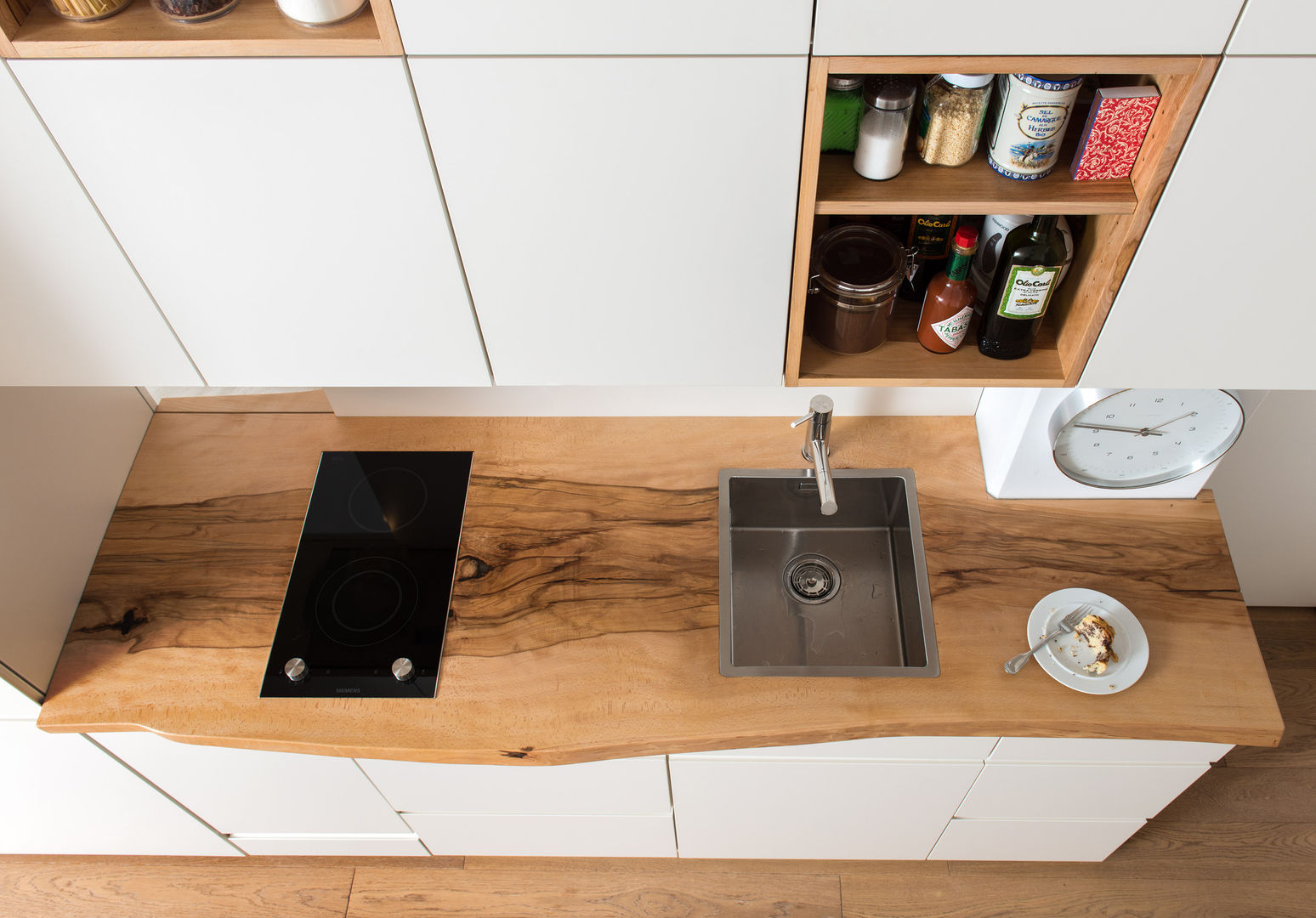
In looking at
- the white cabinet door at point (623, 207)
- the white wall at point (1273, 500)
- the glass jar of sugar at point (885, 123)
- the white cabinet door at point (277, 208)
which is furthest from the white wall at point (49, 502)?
the white wall at point (1273, 500)

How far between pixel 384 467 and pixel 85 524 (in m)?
0.52

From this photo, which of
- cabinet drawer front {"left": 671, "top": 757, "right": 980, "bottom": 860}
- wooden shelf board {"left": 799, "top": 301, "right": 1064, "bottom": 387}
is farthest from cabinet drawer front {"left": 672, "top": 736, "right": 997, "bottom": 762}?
wooden shelf board {"left": 799, "top": 301, "right": 1064, "bottom": 387}

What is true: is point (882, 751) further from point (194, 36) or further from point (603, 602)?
point (194, 36)

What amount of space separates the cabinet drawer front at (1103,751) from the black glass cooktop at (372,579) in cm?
97

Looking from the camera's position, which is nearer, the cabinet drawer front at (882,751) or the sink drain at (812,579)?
the cabinet drawer front at (882,751)

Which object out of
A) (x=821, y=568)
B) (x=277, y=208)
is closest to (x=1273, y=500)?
(x=821, y=568)

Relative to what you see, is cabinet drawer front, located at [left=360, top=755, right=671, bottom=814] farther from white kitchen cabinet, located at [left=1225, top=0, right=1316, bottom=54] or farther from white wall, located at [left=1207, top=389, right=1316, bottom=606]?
white wall, located at [left=1207, top=389, right=1316, bottom=606]

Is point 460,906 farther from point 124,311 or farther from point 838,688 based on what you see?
point 124,311

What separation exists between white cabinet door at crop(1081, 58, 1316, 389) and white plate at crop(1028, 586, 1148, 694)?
41 centimetres

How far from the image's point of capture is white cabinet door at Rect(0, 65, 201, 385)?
1066 mm

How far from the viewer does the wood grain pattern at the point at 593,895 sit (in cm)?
204

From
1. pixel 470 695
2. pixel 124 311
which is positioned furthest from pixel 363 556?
pixel 124 311

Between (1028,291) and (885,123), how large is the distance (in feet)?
1.03

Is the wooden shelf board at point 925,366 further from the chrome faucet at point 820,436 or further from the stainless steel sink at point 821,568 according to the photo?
the stainless steel sink at point 821,568
